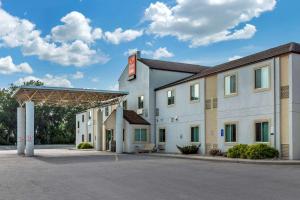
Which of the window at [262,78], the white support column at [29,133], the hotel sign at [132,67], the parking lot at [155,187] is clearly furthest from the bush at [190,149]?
the parking lot at [155,187]

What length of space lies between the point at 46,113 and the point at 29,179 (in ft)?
234

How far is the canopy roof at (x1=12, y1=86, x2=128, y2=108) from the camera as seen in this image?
33188 millimetres

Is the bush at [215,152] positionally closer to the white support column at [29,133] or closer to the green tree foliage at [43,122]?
the white support column at [29,133]

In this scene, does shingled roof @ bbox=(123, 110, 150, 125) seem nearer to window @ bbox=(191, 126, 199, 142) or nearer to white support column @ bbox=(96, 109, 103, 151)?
white support column @ bbox=(96, 109, 103, 151)

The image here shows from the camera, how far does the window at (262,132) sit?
2430 centimetres

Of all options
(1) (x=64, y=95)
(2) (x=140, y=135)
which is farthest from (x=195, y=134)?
(1) (x=64, y=95)

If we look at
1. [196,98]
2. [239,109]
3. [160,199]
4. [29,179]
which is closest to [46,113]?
[196,98]

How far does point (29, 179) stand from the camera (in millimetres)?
14086

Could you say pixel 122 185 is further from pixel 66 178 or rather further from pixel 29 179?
pixel 29 179

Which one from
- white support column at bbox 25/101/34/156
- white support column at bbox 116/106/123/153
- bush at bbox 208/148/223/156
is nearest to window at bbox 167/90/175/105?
white support column at bbox 116/106/123/153

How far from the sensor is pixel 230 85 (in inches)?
1097

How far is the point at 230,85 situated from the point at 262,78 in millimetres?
3291

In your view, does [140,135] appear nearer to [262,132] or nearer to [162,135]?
[162,135]

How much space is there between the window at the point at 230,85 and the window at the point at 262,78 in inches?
86.3
